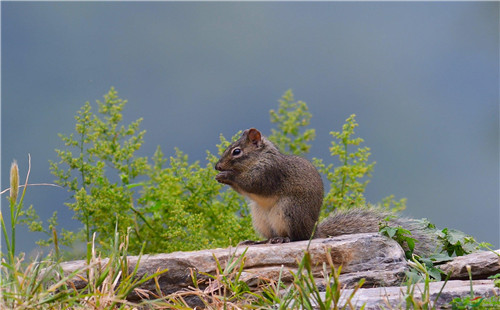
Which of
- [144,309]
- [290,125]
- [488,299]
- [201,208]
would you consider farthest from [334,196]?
[488,299]

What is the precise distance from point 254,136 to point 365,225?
4.50 ft

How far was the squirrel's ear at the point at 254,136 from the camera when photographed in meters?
6.10

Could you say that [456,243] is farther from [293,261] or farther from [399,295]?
Answer: [399,295]

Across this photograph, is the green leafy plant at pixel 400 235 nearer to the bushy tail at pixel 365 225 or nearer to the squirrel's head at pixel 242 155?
the bushy tail at pixel 365 225

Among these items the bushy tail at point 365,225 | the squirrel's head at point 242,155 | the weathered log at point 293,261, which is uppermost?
the squirrel's head at point 242,155

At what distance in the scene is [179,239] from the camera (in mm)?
6793

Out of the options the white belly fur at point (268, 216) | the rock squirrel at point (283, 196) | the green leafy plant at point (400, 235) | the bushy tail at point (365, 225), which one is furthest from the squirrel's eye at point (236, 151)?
the green leafy plant at point (400, 235)

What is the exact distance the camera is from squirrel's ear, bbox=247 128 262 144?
6.10 metres

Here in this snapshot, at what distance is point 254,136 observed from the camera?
611cm

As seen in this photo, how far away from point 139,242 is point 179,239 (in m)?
0.58

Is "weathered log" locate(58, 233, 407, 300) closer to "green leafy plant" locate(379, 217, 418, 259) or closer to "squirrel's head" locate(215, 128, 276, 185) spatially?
"green leafy plant" locate(379, 217, 418, 259)

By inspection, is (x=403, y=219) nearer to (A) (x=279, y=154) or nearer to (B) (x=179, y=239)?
(A) (x=279, y=154)

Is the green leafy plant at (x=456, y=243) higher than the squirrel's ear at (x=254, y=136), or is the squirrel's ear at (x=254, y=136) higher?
the squirrel's ear at (x=254, y=136)

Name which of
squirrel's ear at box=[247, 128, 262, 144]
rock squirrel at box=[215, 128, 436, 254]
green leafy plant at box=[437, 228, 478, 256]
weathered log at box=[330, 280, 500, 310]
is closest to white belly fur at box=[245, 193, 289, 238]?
rock squirrel at box=[215, 128, 436, 254]
